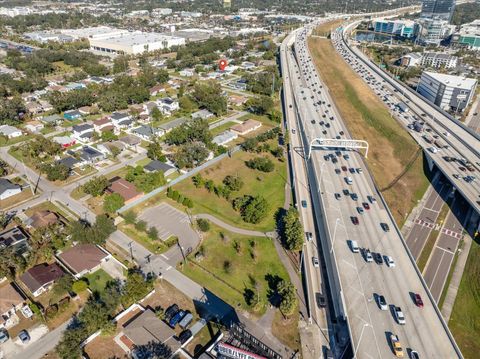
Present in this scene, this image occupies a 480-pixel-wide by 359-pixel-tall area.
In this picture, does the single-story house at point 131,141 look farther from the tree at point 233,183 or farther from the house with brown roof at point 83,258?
the house with brown roof at point 83,258

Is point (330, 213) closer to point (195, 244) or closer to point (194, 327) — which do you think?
point (195, 244)

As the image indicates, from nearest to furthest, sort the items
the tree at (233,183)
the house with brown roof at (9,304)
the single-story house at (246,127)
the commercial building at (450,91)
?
the house with brown roof at (9,304) < the tree at (233,183) < the single-story house at (246,127) < the commercial building at (450,91)

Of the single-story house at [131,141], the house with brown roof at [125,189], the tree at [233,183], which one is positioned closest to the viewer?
the house with brown roof at [125,189]

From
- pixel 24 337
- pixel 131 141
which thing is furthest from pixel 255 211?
pixel 131 141

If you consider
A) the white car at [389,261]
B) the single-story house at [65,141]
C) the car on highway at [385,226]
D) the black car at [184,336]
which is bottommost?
the black car at [184,336]

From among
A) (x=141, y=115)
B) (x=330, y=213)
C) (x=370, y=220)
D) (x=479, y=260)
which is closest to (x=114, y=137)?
(x=141, y=115)

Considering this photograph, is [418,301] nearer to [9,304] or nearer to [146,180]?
[146,180]

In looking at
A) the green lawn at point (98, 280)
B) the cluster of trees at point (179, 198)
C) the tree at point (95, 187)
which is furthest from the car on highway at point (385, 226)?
the tree at point (95, 187)

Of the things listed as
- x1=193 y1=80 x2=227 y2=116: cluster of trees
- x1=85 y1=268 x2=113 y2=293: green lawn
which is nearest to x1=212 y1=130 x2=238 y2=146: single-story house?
x1=193 y1=80 x2=227 y2=116: cluster of trees
